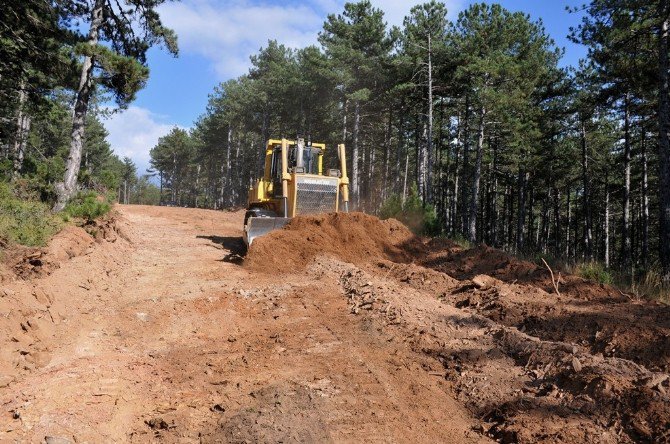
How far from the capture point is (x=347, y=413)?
3967 mm

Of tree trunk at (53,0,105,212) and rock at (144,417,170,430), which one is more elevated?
tree trunk at (53,0,105,212)

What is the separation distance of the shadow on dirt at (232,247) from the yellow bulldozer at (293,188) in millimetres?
584

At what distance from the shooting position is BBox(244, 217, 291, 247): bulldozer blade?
38.2ft

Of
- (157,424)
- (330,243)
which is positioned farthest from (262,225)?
(157,424)

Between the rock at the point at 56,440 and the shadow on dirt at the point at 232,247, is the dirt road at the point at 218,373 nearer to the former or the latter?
the rock at the point at 56,440

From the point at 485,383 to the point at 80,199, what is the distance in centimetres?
1119

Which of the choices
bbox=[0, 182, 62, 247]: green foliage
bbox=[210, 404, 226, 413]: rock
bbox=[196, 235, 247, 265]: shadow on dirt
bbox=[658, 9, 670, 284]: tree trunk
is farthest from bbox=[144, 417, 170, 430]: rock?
bbox=[658, 9, 670, 284]: tree trunk

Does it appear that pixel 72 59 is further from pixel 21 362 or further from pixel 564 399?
pixel 564 399

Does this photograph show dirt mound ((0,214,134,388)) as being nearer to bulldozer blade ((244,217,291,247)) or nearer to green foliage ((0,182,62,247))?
green foliage ((0,182,62,247))

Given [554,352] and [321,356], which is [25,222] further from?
[554,352]

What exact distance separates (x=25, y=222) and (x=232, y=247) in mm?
6714

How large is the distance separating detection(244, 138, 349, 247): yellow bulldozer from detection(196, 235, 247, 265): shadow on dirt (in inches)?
23.0

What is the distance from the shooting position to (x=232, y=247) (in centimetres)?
1438

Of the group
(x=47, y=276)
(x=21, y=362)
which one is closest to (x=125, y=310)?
(x=47, y=276)
